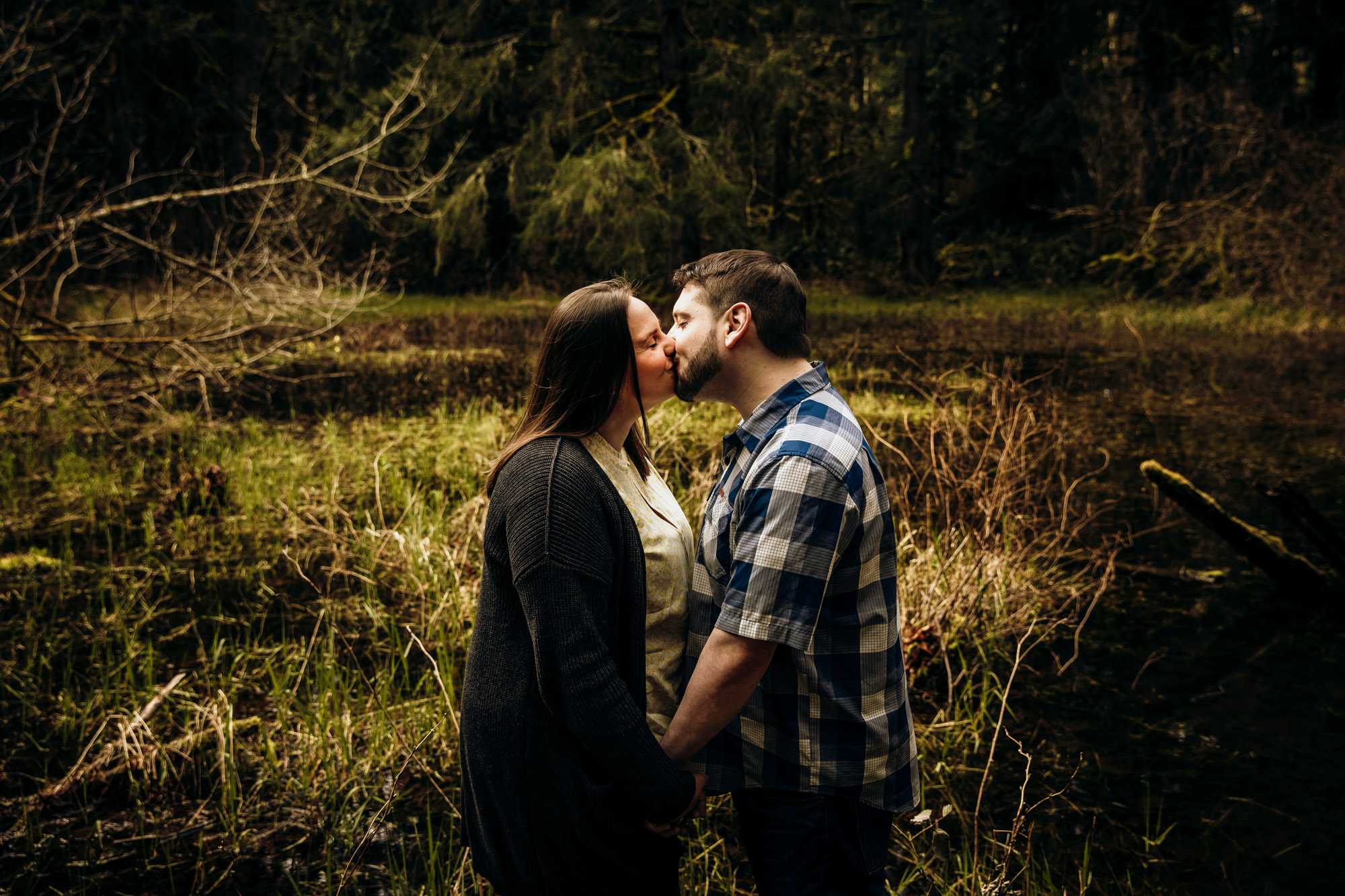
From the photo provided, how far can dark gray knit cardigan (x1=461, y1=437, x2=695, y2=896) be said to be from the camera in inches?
60.8

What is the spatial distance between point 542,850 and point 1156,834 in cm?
245

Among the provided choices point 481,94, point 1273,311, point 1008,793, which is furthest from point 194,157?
point 1008,793

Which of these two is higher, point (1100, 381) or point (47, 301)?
point (47, 301)

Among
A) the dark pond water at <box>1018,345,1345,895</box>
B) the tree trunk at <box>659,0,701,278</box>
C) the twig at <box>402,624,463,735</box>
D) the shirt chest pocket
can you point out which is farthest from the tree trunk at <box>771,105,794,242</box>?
the shirt chest pocket

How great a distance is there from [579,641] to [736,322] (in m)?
0.70

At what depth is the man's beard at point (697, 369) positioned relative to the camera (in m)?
1.87

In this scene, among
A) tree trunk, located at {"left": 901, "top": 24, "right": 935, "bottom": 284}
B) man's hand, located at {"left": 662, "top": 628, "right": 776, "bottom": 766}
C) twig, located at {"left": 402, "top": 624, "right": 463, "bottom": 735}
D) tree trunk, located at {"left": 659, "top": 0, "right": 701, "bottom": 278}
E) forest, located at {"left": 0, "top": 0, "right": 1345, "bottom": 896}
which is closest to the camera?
man's hand, located at {"left": 662, "top": 628, "right": 776, "bottom": 766}

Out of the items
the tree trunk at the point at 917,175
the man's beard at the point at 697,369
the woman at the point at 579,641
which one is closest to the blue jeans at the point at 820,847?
the woman at the point at 579,641

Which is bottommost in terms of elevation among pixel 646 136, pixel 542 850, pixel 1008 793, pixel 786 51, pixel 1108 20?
pixel 1008 793

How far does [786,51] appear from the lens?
55.2 ft

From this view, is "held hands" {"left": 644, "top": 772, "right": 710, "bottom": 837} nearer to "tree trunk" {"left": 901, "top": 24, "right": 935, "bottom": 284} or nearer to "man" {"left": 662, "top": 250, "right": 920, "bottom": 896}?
"man" {"left": 662, "top": 250, "right": 920, "bottom": 896}

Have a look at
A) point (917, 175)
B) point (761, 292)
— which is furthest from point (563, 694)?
point (917, 175)

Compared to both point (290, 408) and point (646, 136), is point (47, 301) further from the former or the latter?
point (646, 136)

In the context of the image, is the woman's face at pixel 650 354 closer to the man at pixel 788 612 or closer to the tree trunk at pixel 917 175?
the man at pixel 788 612
